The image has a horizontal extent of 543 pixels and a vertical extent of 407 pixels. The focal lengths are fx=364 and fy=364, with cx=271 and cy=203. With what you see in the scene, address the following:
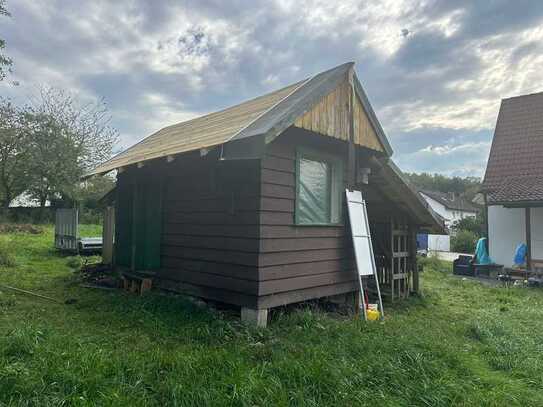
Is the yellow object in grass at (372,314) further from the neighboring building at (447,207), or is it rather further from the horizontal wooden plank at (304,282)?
the neighboring building at (447,207)

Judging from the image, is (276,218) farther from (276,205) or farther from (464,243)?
(464,243)

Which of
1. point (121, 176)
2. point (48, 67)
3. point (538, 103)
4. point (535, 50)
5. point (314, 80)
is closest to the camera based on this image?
point (314, 80)

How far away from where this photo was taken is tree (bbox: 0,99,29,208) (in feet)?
62.1

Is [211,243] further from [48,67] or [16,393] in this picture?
[48,67]

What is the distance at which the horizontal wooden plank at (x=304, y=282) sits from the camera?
475 centimetres

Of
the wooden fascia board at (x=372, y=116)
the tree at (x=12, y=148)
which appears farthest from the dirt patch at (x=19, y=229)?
the wooden fascia board at (x=372, y=116)

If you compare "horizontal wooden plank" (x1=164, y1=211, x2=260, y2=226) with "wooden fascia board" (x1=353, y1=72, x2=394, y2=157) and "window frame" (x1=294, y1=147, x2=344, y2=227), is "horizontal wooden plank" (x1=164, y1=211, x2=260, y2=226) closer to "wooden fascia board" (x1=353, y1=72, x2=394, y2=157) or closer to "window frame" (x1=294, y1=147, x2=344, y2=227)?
"window frame" (x1=294, y1=147, x2=344, y2=227)

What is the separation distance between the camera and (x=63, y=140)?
19.3 metres

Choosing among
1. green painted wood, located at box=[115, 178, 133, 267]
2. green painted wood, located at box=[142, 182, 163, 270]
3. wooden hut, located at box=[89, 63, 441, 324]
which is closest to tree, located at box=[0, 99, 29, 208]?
green painted wood, located at box=[115, 178, 133, 267]

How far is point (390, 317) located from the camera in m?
6.20

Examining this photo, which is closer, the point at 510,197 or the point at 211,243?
the point at 211,243

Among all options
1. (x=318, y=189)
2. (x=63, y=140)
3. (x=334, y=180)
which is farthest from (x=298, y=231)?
(x=63, y=140)

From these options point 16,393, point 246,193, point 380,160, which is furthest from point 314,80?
point 16,393

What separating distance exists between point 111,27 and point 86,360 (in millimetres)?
7222
